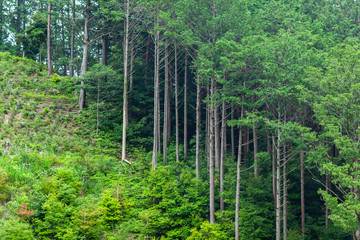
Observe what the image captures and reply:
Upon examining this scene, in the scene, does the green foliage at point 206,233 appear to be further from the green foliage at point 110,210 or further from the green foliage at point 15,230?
the green foliage at point 15,230

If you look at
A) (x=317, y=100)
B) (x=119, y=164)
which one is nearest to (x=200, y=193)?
(x=119, y=164)

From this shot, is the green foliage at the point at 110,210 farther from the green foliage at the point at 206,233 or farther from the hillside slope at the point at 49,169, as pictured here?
the green foliage at the point at 206,233

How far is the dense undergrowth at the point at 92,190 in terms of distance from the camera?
11.3m

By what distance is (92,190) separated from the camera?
14.5 meters

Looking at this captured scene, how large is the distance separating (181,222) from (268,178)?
7515mm

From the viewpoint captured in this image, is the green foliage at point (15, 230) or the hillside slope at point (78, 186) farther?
the hillside slope at point (78, 186)

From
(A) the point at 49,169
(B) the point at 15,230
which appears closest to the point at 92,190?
(A) the point at 49,169

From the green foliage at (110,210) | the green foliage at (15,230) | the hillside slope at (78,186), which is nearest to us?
the green foliage at (15,230)

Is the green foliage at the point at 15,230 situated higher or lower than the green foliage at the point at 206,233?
higher

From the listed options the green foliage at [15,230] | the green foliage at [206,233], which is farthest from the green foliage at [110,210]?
the green foliage at [206,233]

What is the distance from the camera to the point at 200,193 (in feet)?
51.3

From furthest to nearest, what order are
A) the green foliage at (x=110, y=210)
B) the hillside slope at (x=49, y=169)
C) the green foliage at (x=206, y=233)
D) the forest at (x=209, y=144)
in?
the green foliage at (x=206, y=233), the green foliage at (x=110, y=210), the forest at (x=209, y=144), the hillside slope at (x=49, y=169)

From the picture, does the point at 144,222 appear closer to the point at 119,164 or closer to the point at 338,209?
the point at 119,164

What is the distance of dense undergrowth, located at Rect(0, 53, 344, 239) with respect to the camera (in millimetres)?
11305
